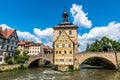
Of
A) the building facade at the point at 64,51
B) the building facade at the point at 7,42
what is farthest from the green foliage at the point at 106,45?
the building facade at the point at 7,42

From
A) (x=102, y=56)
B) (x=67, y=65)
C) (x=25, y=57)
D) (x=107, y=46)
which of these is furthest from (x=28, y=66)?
(x=107, y=46)

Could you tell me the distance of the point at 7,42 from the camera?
49406 millimetres

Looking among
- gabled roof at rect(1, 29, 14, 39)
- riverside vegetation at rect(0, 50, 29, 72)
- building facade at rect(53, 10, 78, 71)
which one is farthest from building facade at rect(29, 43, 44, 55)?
building facade at rect(53, 10, 78, 71)

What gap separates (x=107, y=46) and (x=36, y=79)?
1420 inches

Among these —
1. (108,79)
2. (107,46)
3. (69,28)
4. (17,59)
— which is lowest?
(108,79)

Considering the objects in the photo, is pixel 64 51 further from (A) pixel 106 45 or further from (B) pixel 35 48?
(B) pixel 35 48

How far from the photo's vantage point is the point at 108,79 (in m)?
30.4

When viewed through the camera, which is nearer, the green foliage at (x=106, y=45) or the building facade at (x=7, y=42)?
the building facade at (x=7, y=42)

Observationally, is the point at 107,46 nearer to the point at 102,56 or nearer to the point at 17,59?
the point at 102,56

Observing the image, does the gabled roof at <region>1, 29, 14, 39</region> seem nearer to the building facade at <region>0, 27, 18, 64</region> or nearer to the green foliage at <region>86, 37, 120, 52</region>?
the building facade at <region>0, 27, 18, 64</region>

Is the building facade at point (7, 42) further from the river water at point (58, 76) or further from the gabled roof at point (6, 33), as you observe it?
the river water at point (58, 76)

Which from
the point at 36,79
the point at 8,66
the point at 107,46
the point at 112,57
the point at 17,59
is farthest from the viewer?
the point at 107,46

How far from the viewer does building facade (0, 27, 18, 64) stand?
4700 centimetres

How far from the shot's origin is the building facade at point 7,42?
4700cm
